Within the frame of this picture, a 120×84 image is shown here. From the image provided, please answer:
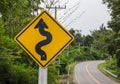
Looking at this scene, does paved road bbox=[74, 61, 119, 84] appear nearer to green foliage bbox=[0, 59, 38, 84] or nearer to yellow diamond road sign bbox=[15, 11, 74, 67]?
green foliage bbox=[0, 59, 38, 84]

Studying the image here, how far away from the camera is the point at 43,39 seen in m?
6.80

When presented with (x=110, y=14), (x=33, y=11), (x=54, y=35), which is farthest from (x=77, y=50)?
(x=54, y=35)

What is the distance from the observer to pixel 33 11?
55.1 ft

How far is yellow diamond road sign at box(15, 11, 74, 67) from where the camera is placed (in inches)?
266

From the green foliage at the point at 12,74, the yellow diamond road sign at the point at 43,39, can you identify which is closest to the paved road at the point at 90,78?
the green foliage at the point at 12,74

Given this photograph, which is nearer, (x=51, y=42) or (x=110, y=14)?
(x=51, y=42)

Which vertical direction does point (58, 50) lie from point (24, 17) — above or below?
below

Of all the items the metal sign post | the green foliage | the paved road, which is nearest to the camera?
the metal sign post

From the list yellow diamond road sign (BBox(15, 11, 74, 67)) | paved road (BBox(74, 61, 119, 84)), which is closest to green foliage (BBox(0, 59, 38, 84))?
yellow diamond road sign (BBox(15, 11, 74, 67))

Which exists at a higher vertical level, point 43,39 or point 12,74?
point 43,39

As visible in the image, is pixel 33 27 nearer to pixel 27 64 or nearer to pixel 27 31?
pixel 27 31

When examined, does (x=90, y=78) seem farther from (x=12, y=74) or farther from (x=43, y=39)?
(x=43, y=39)

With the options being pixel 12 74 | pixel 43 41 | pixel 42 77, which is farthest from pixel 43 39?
pixel 12 74

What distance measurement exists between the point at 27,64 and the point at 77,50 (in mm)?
95349
